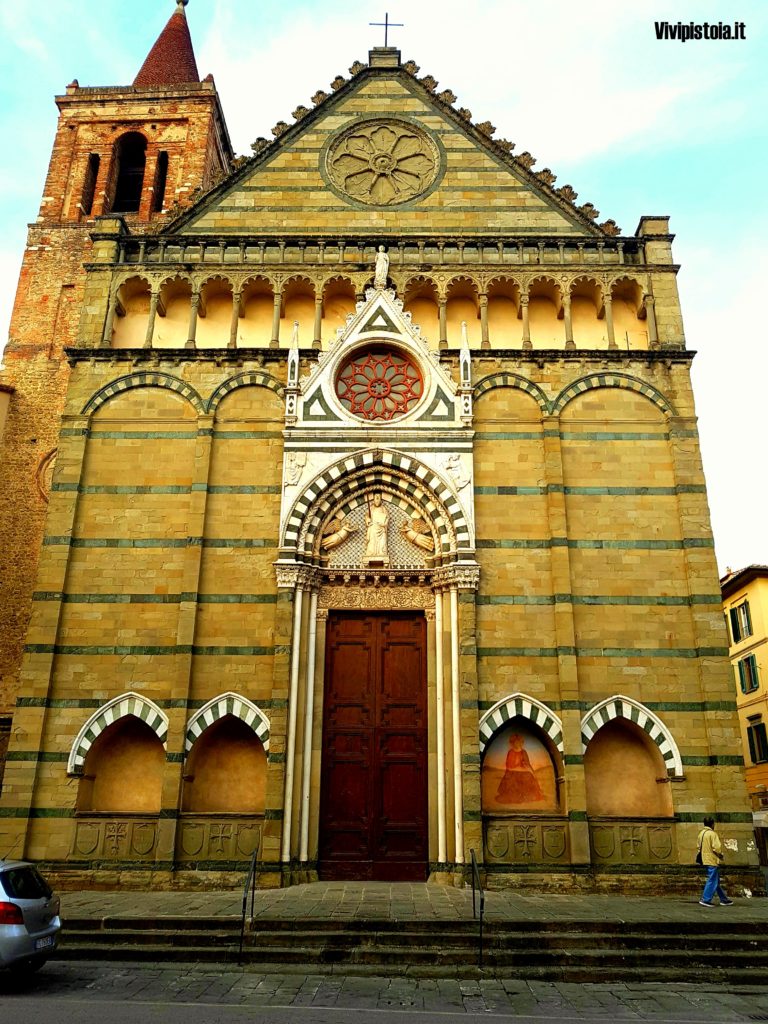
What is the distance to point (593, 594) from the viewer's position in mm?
15508

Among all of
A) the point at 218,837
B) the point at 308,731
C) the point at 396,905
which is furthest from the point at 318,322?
the point at 396,905

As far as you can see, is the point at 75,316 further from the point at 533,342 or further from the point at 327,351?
the point at 533,342

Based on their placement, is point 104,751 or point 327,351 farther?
point 327,351

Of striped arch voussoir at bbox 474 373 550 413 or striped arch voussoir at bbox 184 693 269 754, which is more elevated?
striped arch voussoir at bbox 474 373 550 413

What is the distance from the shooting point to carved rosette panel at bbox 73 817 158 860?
46.4ft

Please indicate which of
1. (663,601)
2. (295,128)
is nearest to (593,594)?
(663,601)

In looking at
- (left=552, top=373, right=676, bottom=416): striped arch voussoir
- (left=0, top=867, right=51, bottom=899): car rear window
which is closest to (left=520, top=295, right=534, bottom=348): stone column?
(left=552, top=373, right=676, bottom=416): striped arch voussoir

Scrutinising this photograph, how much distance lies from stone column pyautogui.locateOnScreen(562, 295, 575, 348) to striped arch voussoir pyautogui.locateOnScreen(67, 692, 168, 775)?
11085mm

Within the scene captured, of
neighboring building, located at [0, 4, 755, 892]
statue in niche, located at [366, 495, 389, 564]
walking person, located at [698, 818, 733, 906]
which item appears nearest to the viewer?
walking person, located at [698, 818, 733, 906]

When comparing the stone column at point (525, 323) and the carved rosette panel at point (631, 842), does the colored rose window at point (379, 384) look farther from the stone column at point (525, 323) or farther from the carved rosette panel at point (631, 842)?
the carved rosette panel at point (631, 842)

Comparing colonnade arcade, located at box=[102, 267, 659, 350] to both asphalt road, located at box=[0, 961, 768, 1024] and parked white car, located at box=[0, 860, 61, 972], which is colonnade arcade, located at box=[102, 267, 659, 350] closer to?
parked white car, located at box=[0, 860, 61, 972]

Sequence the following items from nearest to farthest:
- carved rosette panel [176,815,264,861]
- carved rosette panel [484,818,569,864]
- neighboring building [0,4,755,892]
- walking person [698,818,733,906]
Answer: walking person [698,818,733,906] < carved rosette panel [484,818,569,864] < carved rosette panel [176,815,264,861] < neighboring building [0,4,755,892]

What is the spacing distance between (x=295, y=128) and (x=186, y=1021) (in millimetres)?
18568

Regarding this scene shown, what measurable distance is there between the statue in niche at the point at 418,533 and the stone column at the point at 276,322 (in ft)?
15.8
